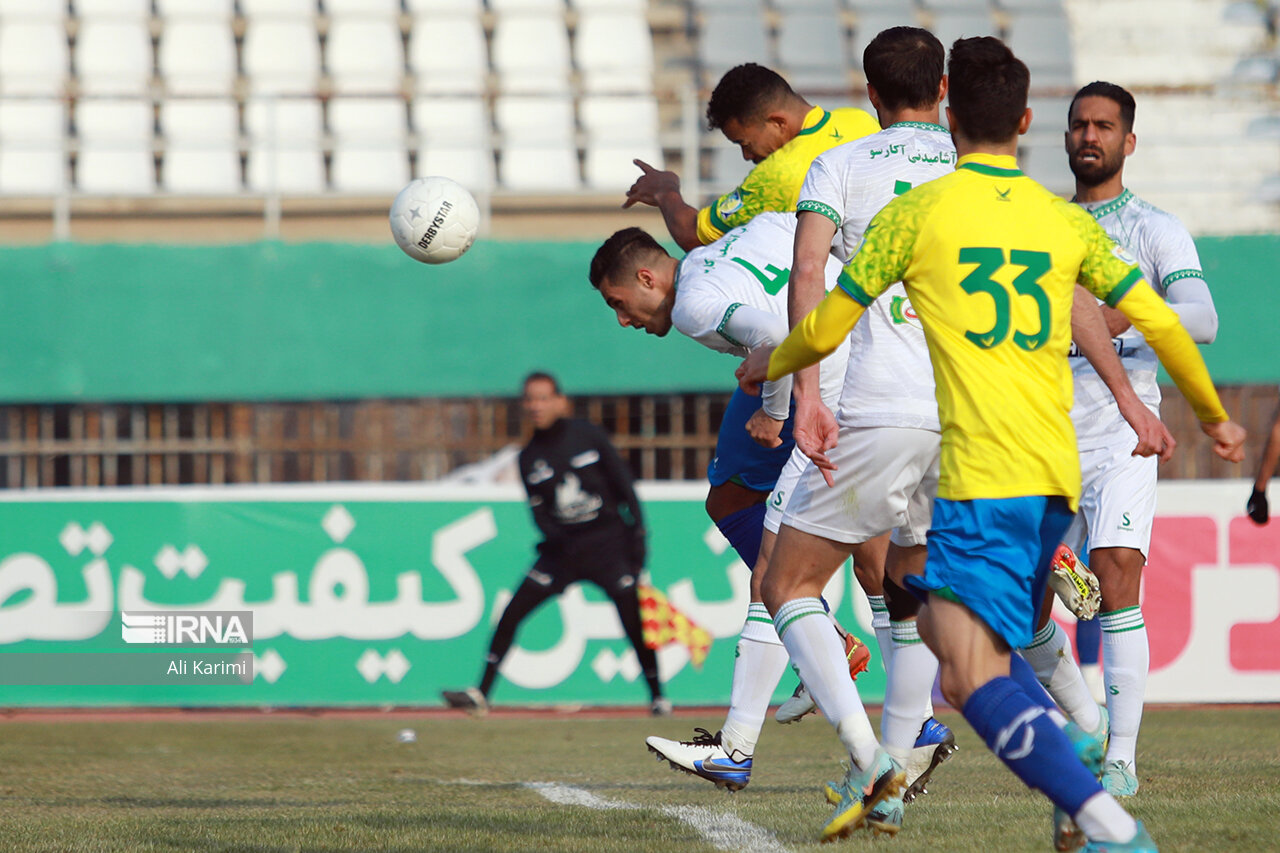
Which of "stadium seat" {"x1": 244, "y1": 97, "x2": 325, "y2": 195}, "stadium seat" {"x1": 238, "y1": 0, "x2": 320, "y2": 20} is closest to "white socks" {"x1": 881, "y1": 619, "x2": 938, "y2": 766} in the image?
"stadium seat" {"x1": 244, "y1": 97, "x2": 325, "y2": 195}

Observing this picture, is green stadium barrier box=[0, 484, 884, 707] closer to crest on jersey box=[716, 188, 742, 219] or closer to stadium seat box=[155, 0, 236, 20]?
crest on jersey box=[716, 188, 742, 219]

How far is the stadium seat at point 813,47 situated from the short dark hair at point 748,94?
12.0m

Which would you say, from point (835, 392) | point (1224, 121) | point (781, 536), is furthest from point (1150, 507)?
point (1224, 121)

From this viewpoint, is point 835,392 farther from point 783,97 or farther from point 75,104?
point 75,104

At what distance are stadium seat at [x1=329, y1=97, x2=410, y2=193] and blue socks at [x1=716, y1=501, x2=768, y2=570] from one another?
1017 cm

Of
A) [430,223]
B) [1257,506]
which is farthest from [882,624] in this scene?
[1257,506]

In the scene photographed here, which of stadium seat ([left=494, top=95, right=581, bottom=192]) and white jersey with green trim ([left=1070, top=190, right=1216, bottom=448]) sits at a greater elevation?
stadium seat ([left=494, top=95, right=581, bottom=192])

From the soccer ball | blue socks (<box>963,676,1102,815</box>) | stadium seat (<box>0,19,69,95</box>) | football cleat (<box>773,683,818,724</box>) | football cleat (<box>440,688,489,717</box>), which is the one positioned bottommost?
football cleat (<box>440,688,489,717</box>)

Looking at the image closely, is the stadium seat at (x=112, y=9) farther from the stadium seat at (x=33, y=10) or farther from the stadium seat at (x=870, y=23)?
the stadium seat at (x=870, y=23)

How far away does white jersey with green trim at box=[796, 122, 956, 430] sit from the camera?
14.6ft

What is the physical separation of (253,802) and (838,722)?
244cm

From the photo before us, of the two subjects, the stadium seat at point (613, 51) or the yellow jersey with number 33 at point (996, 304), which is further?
the stadium seat at point (613, 51)

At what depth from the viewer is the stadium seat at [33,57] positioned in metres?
16.9

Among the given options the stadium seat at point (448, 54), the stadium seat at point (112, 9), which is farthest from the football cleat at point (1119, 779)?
the stadium seat at point (112, 9)
